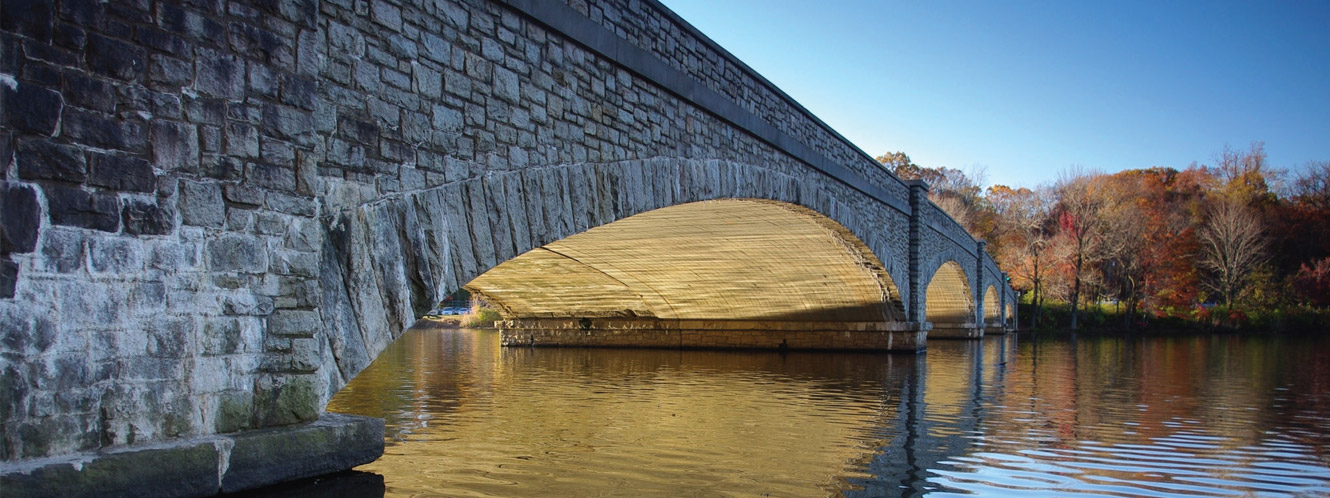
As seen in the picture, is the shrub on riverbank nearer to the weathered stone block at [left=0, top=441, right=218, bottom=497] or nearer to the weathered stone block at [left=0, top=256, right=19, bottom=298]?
the weathered stone block at [left=0, top=441, right=218, bottom=497]

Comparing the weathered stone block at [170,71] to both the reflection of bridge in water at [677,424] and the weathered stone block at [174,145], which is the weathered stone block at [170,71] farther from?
the reflection of bridge in water at [677,424]

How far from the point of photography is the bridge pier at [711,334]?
19516 mm

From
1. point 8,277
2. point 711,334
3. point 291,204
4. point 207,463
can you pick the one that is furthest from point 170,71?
point 711,334

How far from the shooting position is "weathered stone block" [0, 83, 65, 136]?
3.77 meters

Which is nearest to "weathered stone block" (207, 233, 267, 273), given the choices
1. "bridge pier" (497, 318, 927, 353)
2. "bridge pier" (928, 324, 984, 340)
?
"bridge pier" (497, 318, 927, 353)

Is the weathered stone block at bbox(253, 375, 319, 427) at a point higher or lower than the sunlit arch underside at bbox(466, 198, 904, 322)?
lower

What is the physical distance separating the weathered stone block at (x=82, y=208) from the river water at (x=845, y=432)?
1.96m

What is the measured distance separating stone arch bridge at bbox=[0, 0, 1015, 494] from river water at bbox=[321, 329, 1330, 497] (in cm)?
105

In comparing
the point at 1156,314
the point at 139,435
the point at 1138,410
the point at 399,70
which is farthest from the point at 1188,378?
the point at 1156,314

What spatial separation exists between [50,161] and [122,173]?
0.28m

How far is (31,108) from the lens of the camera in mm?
3828

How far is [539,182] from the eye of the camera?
263 inches

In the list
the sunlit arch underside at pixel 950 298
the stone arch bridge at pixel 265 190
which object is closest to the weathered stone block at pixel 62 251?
the stone arch bridge at pixel 265 190

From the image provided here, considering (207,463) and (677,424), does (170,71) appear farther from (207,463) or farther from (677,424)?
(677,424)
